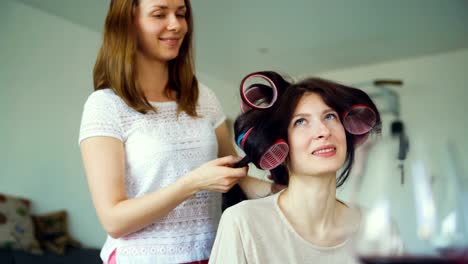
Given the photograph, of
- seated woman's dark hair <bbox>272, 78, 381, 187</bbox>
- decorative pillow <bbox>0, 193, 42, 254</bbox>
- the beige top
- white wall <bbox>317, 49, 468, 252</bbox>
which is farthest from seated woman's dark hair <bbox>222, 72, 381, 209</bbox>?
white wall <bbox>317, 49, 468, 252</bbox>

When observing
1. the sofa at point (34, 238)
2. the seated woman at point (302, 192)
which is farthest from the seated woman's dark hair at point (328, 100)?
the sofa at point (34, 238)

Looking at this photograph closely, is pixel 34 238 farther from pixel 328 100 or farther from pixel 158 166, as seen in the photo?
pixel 328 100

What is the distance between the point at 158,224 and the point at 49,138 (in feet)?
12.1

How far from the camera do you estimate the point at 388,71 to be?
6289 millimetres

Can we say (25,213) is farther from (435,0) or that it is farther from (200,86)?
(435,0)

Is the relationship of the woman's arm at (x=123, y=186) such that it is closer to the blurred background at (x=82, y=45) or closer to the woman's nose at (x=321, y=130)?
the woman's nose at (x=321, y=130)

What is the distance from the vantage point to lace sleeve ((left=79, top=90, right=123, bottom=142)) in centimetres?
116

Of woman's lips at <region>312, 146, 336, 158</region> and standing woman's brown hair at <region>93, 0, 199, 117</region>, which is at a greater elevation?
standing woman's brown hair at <region>93, 0, 199, 117</region>

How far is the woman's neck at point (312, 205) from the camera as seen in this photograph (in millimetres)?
1064

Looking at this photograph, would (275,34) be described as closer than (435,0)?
No

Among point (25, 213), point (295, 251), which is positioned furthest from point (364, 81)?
point (295, 251)

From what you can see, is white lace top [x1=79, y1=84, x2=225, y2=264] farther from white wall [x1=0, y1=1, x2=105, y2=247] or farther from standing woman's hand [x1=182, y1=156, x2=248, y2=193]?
white wall [x1=0, y1=1, x2=105, y2=247]

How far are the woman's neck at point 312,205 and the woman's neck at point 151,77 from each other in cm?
43

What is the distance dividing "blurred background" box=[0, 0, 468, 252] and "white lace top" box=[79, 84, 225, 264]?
311cm
